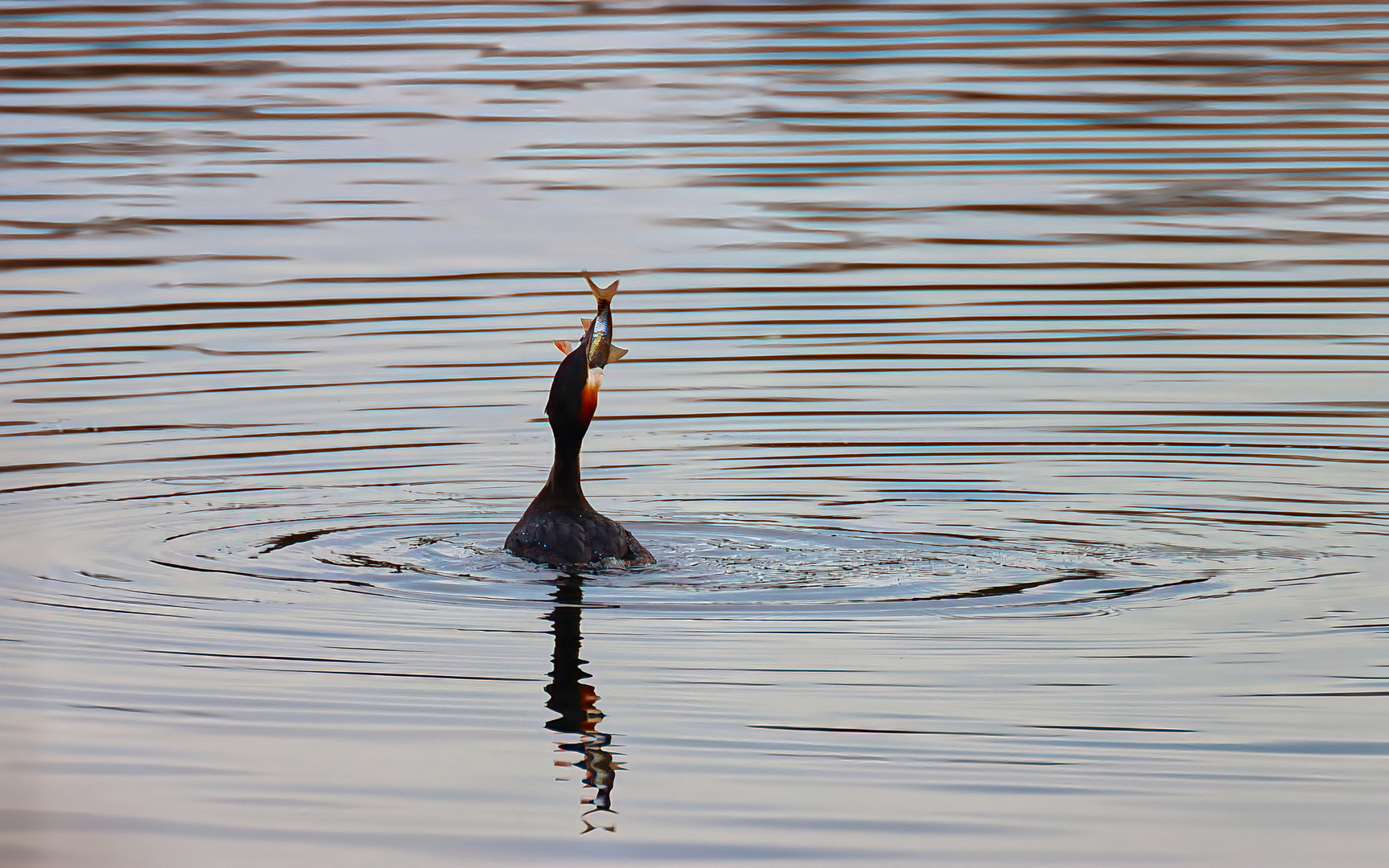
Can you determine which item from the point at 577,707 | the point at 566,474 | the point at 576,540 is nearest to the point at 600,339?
the point at 566,474

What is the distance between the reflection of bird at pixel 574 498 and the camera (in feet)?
28.5

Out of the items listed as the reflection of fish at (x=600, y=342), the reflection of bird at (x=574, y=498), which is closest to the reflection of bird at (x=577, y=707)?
the reflection of bird at (x=574, y=498)

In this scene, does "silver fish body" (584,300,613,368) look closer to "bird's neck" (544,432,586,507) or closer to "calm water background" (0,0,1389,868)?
"bird's neck" (544,432,586,507)

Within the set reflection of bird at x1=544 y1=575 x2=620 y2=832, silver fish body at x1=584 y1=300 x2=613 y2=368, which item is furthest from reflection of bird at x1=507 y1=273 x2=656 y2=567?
reflection of bird at x1=544 y1=575 x2=620 y2=832

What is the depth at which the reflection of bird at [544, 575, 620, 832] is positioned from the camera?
6258 mm

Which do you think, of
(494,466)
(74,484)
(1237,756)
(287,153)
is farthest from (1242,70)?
(1237,756)

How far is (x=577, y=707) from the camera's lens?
23.3 ft

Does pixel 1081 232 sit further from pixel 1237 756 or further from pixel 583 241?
pixel 1237 756

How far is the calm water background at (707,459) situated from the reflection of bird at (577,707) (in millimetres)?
35

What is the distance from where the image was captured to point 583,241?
1479 centimetres

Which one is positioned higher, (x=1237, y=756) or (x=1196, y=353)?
(x=1196, y=353)

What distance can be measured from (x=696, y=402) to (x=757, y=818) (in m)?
5.77

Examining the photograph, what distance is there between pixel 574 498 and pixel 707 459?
195 cm

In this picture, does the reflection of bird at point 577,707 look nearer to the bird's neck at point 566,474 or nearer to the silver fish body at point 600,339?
the bird's neck at point 566,474
